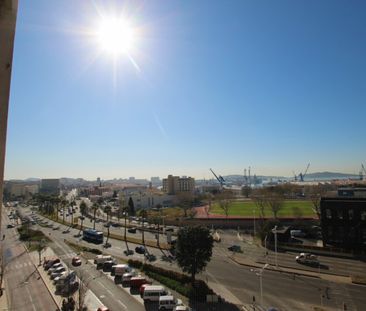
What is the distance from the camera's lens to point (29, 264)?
83.9 ft

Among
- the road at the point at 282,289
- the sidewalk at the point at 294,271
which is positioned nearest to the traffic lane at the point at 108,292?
the road at the point at 282,289

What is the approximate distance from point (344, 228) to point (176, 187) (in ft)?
231

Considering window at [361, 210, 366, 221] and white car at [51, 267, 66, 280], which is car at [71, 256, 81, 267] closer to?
white car at [51, 267, 66, 280]

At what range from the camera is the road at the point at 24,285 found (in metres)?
16.8

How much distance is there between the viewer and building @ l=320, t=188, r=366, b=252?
26.8 m

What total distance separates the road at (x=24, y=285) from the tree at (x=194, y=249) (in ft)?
23.6

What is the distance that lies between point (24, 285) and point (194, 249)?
1090 cm

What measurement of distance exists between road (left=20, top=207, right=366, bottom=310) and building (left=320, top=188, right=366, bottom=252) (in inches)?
367

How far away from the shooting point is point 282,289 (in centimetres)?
1797

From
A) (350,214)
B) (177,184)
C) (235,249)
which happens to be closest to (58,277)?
(235,249)

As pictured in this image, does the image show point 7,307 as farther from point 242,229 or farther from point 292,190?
point 292,190

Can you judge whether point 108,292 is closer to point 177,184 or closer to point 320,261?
point 320,261

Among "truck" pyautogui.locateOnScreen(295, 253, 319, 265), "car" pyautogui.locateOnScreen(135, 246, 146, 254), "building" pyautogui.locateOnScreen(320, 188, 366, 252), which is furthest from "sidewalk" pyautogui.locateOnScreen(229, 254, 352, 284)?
"car" pyautogui.locateOnScreen(135, 246, 146, 254)

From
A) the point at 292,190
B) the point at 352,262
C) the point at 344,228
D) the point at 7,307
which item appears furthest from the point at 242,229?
the point at 292,190
